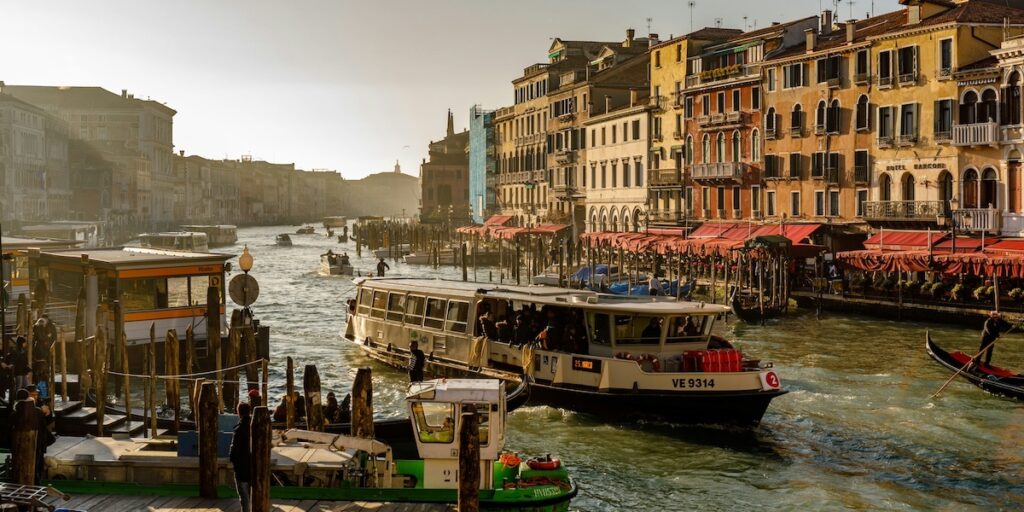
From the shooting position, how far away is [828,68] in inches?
1772

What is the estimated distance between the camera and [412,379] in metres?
20.5

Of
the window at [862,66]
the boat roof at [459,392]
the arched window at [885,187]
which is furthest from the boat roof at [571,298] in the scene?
the window at [862,66]

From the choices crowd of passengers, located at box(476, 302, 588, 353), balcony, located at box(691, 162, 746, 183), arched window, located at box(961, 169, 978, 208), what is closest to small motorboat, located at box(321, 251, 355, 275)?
balcony, located at box(691, 162, 746, 183)

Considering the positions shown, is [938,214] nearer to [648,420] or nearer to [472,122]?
[648,420]

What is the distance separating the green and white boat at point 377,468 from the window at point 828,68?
114 feet

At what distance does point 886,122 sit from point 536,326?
26.0 m

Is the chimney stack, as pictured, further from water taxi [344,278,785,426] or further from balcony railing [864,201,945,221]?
water taxi [344,278,785,426]

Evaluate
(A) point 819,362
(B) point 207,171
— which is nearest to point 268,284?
(A) point 819,362

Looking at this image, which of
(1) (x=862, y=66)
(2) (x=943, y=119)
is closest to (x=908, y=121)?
(2) (x=943, y=119)

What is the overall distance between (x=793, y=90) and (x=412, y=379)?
31.5 metres

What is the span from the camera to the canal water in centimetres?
1606

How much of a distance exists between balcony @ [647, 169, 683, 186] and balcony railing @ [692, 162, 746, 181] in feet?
7.56

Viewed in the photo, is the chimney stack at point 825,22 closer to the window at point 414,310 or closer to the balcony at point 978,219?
the balcony at point 978,219

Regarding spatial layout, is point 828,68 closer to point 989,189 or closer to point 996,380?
point 989,189
